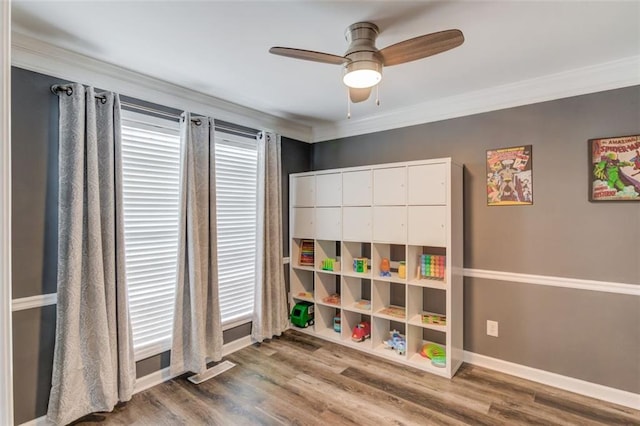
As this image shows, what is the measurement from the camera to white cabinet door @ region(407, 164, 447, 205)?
9.14 ft

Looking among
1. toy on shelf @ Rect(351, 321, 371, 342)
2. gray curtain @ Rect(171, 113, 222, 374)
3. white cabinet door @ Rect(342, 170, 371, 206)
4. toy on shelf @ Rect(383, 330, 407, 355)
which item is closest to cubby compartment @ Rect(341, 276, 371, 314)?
toy on shelf @ Rect(351, 321, 371, 342)

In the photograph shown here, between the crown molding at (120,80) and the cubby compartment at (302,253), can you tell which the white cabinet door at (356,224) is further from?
the crown molding at (120,80)

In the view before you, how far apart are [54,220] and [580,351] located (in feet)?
13.0

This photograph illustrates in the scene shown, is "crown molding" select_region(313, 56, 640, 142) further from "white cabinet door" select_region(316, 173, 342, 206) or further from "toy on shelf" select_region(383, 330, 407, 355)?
"toy on shelf" select_region(383, 330, 407, 355)

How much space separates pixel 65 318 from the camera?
2.14 metres

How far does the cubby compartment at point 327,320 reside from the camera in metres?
3.62

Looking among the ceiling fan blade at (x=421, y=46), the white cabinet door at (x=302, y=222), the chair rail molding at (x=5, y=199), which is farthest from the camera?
the white cabinet door at (x=302, y=222)

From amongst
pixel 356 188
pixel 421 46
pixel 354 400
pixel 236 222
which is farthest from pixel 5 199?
pixel 356 188

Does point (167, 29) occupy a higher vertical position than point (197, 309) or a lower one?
higher

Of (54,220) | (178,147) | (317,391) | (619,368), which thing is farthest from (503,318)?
(54,220)

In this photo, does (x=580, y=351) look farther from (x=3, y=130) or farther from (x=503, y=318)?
(x=3, y=130)

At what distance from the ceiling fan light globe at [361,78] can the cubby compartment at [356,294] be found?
2112mm

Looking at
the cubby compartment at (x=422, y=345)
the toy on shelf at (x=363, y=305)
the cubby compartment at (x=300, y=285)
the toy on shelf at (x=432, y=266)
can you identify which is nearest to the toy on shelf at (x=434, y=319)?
the cubby compartment at (x=422, y=345)

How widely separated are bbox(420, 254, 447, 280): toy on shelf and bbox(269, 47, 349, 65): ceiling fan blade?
1.95 m
